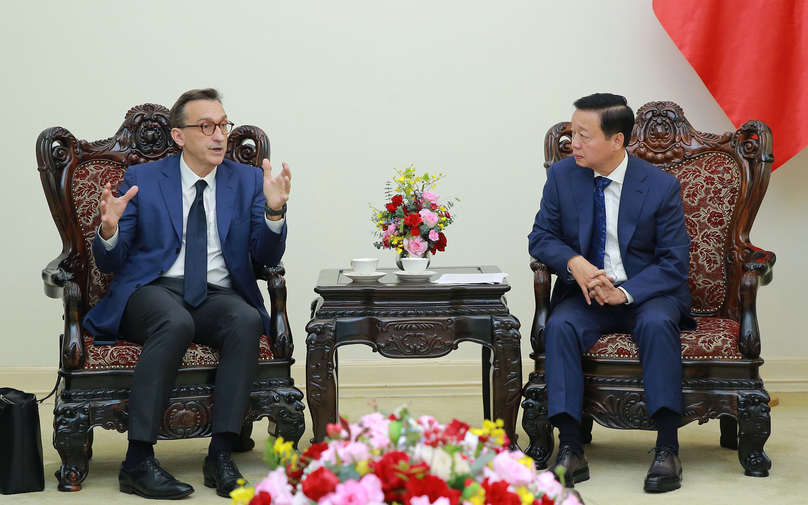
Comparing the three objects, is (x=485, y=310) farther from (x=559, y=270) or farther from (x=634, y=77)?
(x=634, y=77)

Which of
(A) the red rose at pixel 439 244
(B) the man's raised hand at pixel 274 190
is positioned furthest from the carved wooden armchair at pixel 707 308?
(B) the man's raised hand at pixel 274 190

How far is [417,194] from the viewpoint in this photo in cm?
304

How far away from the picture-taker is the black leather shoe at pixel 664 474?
2.68m

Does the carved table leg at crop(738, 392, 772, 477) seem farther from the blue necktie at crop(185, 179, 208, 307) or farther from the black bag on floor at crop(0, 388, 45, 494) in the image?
the black bag on floor at crop(0, 388, 45, 494)

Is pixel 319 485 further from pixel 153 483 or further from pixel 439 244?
pixel 439 244

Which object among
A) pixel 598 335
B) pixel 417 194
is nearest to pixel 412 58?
pixel 417 194

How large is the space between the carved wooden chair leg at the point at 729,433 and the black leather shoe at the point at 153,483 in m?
2.02

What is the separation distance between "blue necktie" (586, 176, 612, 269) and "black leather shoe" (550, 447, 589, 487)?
27.6 inches

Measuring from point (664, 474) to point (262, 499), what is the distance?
73.6 inches

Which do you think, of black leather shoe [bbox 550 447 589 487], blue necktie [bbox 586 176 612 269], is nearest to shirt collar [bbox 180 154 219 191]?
blue necktie [bbox 586 176 612 269]

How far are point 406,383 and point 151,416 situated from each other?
1.74 m

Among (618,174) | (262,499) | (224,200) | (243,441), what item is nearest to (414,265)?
(224,200)

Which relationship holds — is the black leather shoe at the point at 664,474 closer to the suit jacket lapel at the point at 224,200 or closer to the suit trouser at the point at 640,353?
the suit trouser at the point at 640,353

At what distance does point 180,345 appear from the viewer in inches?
107
